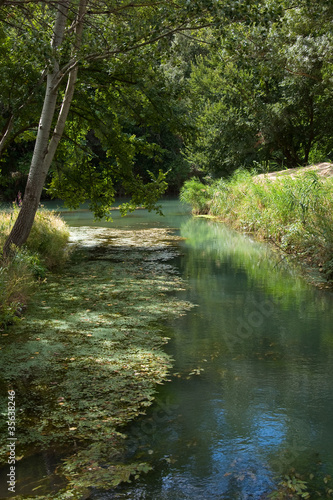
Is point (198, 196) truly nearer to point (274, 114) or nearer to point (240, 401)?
point (274, 114)

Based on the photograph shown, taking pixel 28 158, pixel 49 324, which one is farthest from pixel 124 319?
pixel 28 158

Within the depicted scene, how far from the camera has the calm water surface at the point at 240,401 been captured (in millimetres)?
3432

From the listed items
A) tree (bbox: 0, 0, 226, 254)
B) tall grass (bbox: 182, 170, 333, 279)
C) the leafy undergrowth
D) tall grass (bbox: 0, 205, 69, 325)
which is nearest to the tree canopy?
tree (bbox: 0, 0, 226, 254)

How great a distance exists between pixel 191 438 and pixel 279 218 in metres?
9.97

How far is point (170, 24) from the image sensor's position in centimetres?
801

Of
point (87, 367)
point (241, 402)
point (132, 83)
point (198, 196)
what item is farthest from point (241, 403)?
point (198, 196)

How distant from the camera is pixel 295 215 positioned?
12.5 m

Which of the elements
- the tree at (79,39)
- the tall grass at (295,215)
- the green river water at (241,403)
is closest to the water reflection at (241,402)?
the green river water at (241,403)

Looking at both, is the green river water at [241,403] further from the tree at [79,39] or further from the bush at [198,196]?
the bush at [198,196]

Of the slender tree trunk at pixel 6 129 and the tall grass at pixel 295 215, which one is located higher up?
the slender tree trunk at pixel 6 129

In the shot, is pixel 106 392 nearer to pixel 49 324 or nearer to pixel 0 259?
pixel 49 324

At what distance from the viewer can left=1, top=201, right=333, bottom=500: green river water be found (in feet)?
11.1

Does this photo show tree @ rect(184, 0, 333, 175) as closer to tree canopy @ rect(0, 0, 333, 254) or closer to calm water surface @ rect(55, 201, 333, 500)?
tree canopy @ rect(0, 0, 333, 254)

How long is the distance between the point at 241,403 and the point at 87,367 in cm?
170
